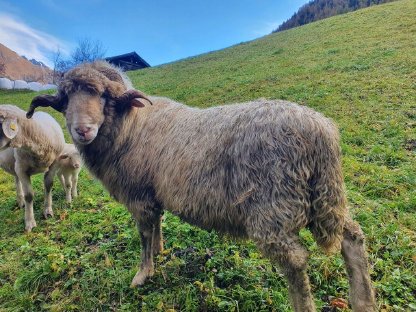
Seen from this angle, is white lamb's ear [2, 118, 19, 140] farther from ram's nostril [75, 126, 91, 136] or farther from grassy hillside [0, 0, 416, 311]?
ram's nostril [75, 126, 91, 136]

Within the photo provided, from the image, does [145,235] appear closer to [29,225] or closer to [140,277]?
[140,277]

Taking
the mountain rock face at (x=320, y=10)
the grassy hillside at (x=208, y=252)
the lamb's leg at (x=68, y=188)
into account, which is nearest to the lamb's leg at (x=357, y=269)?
the grassy hillside at (x=208, y=252)

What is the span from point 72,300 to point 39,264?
37.8 inches

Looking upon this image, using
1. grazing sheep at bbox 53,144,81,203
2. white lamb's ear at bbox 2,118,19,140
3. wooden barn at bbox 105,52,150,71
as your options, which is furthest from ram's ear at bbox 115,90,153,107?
wooden barn at bbox 105,52,150,71

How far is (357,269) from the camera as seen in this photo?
9.17 feet

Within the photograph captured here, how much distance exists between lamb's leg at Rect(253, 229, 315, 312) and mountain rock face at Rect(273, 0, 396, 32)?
42.4 metres

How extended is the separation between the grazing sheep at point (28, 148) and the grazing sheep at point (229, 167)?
183cm

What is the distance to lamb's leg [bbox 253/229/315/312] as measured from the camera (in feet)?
8.14

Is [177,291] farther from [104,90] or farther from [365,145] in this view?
[365,145]

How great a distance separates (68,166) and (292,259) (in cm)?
489

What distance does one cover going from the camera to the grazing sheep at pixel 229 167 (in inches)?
99.3

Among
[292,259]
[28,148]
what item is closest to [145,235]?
[292,259]

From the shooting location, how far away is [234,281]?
11.3 ft

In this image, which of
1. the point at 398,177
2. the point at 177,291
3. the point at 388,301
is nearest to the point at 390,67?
the point at 398,177
